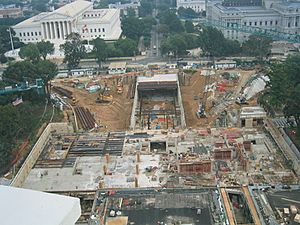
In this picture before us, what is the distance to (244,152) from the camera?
31.5 m

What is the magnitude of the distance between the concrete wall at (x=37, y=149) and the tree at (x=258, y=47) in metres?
32.9

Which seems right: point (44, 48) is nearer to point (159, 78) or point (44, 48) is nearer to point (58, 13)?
point (58, 13)

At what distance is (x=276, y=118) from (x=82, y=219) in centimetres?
2092

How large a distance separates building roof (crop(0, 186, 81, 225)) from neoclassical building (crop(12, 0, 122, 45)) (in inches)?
2627

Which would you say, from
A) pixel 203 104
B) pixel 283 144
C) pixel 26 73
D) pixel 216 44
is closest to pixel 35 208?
pixel 283 144

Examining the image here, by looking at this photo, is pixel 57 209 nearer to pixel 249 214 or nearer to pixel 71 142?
pixel 249 214

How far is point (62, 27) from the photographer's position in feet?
255

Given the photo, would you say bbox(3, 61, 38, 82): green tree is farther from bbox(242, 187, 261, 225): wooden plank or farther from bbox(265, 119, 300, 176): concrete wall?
bbox(242, 187, 261, 225): wooden plank

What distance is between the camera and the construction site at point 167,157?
25.6 m

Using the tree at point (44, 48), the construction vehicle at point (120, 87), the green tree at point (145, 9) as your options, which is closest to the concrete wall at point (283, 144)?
the construction vehicle at point (120, 87)

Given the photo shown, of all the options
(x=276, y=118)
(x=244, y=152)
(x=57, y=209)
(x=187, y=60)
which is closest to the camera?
(x=57, y=209)

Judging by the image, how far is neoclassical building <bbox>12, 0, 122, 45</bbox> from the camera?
77250mm

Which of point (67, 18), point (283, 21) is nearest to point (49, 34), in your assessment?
point (67, 18)

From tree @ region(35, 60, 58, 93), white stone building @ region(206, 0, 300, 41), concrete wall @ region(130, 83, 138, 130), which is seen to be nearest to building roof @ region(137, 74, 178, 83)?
concrete wall @ region(130, 83, 138, 130)
